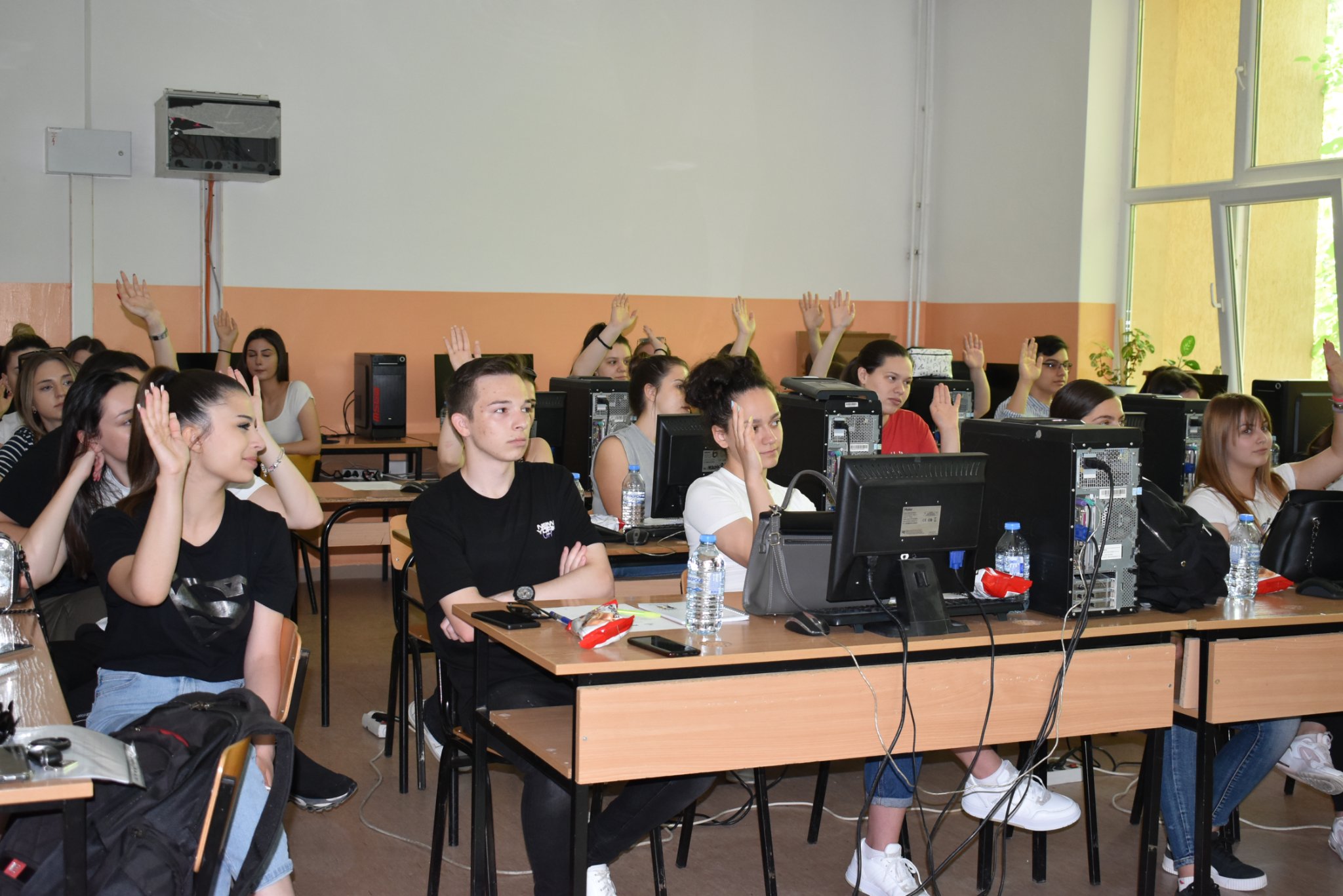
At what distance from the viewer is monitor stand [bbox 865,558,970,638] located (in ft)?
9.02

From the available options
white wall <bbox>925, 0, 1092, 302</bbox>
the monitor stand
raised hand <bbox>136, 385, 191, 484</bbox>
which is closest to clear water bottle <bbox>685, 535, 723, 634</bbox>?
the monitor stand

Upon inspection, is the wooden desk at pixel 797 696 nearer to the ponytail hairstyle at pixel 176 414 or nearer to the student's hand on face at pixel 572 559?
the student's hand on face at pixel 572 559

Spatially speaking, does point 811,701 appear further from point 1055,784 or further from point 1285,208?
point 1285,208

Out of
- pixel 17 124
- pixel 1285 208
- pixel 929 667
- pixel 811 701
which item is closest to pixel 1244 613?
pixel 929 667

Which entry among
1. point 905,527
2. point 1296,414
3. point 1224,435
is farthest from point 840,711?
point 1296,414

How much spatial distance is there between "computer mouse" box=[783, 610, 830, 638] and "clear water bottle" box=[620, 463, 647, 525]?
167 centimetres

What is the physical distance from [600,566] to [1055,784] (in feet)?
6.05

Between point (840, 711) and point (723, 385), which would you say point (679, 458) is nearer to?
point (723, 385)

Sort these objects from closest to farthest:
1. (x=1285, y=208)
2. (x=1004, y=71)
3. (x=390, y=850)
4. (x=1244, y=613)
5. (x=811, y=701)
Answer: (x=811, y=701)
(x=1244, y=613)
(x=390, y=850)
(x=1285, y=208)
(x=1004, y=71)

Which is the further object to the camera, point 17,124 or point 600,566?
point 17,124

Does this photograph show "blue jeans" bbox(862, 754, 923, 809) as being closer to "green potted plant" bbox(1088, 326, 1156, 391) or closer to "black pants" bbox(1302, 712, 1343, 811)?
"black pants" bbox(1302, 712, 1343, 811)

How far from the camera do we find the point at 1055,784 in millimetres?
3996

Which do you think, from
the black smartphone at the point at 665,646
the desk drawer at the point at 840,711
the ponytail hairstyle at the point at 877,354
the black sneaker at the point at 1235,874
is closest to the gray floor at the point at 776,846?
the black sneaker at the point at 1235,874

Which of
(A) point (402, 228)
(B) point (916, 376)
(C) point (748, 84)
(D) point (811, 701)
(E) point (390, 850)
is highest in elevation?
(C) point (748, 84)
